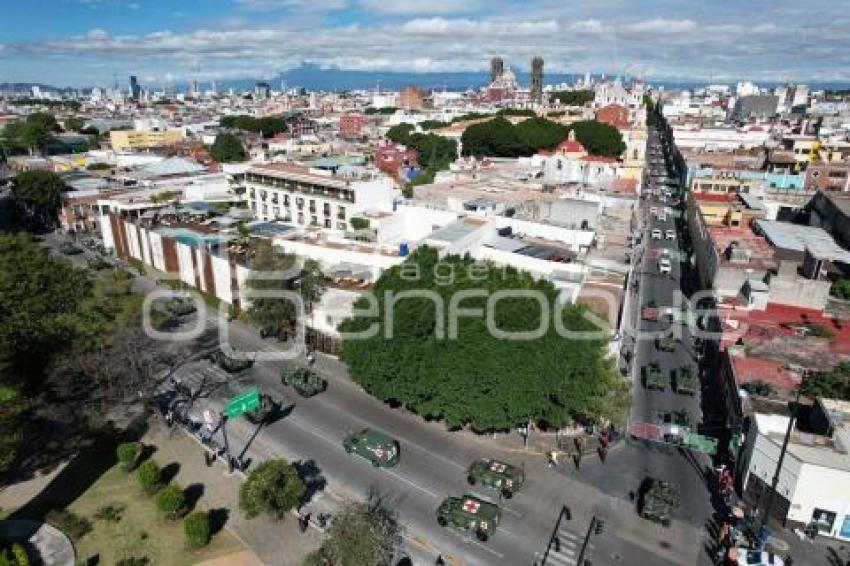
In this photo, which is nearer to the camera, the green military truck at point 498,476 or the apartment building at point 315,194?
the green military truck at point 498,476

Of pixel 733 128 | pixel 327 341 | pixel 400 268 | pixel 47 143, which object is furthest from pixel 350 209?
pixel 733 128

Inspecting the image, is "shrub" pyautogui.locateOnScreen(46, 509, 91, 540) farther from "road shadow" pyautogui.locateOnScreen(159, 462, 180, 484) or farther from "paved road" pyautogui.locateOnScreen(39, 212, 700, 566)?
"paved road" pyautogui.locateOnScreen(39, 212, 700, 566)

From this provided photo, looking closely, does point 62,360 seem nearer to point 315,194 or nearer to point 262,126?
point 315,194

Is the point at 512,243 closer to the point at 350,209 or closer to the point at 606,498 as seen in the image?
the point at 350,209

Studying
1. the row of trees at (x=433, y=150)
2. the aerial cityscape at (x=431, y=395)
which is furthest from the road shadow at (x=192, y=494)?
the row of trees at (x=433, y=150)

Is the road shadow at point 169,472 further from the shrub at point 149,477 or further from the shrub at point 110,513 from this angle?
the shrub at point 110,513

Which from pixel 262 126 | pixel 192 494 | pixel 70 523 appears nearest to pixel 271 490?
pixel 192 494
